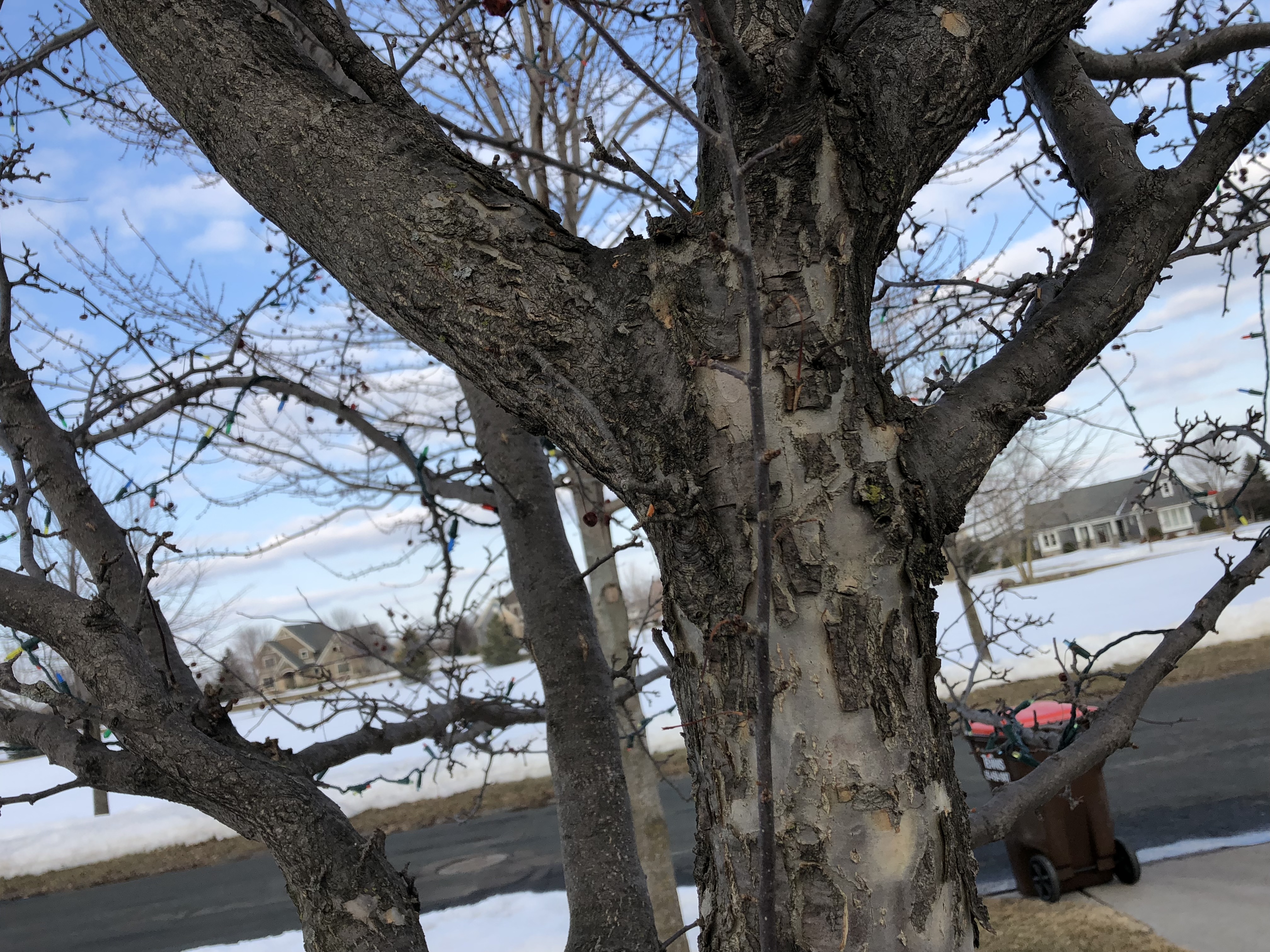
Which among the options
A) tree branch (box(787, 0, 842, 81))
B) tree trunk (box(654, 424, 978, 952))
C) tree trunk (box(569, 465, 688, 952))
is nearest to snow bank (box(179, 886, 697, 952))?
tree trunk (box(569, 465, 688, 952))

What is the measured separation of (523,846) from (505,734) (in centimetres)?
753

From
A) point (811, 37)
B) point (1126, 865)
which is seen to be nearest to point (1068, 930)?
point (1126, 865)

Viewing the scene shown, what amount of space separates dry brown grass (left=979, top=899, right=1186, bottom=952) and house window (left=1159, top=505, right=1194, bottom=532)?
52.6 metres

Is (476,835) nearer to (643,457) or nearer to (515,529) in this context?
(515,529)

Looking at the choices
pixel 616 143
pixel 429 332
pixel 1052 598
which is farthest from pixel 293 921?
pixel 1052 598

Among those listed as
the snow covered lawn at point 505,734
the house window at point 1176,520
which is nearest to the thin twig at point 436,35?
the snow covered lawn at point 505,734

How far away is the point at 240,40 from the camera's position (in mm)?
1540

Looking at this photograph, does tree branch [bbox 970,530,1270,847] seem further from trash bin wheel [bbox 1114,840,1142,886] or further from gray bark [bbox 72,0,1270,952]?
trash bin wheel [bbox 1114,840,1142,886]

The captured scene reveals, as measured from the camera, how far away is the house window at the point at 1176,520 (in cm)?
5062

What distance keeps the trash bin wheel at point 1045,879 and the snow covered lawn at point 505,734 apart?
2.63 m

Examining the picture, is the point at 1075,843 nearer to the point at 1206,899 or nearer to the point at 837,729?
the point at 1206,899

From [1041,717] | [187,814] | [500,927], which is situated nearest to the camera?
[1041,717]

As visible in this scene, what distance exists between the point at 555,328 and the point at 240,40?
836 millimetres

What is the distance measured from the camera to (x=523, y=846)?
29.4 ft
